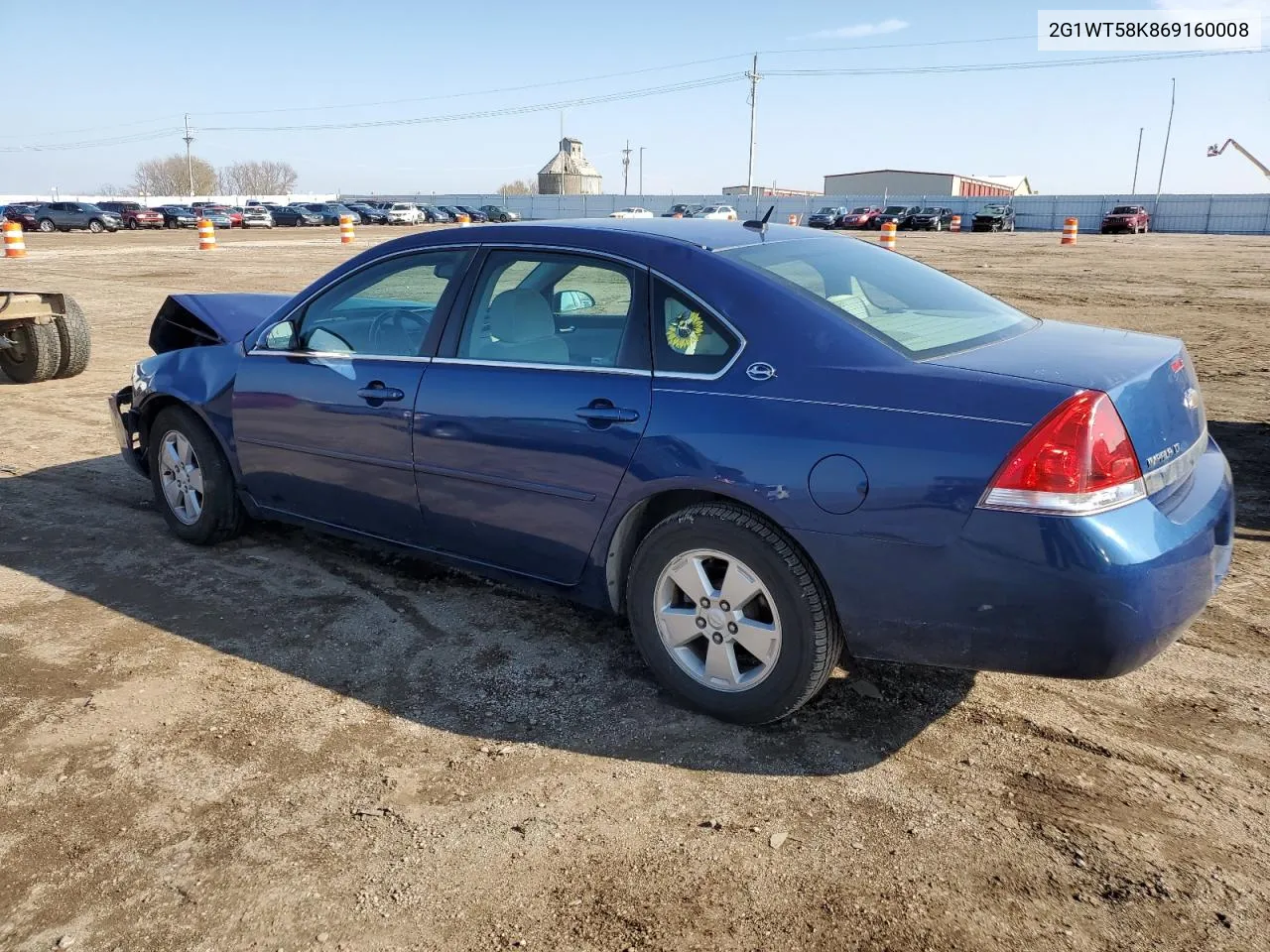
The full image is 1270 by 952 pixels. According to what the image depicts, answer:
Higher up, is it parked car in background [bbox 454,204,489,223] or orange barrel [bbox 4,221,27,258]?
parked car in background [bbox 454,204,489,223]

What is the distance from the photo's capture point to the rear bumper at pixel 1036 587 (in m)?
2.62

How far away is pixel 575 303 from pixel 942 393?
173 centimetres

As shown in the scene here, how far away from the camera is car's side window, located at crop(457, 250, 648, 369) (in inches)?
138

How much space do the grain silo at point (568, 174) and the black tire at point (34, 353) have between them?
91.9 m

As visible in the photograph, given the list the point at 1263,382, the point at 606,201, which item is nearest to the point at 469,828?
the point at 1263,382

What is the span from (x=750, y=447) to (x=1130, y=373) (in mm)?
1129

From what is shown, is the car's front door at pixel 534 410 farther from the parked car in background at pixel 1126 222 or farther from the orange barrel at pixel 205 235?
the parked car in background at pixel 1126 222

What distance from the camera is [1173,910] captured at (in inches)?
95.3

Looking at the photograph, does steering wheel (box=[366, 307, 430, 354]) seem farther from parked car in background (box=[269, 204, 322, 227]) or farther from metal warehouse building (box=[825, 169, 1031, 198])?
metal warehouse building (box=[825, 169, 1031, 198])

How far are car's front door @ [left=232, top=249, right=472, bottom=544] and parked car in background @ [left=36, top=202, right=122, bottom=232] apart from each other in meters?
49.6

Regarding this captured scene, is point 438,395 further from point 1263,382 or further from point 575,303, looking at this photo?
point 1263,382

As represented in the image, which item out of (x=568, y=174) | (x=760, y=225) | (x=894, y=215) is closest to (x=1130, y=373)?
(x=760, y=225)

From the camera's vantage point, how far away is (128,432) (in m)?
5.34

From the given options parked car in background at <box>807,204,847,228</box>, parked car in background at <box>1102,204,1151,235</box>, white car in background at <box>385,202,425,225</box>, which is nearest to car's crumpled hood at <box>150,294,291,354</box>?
parked car in background at <box>1102,204,1151,235</box>
